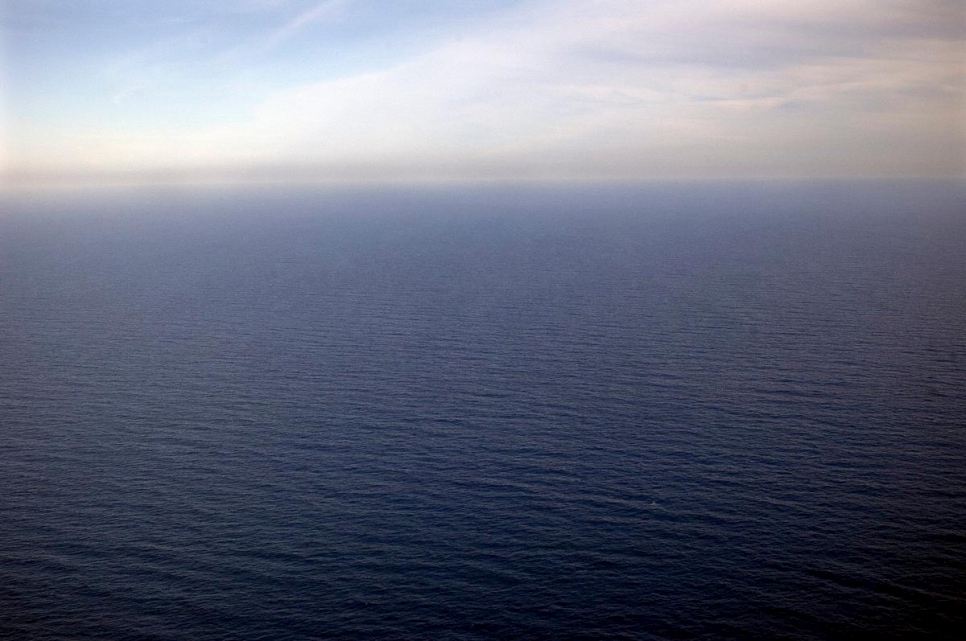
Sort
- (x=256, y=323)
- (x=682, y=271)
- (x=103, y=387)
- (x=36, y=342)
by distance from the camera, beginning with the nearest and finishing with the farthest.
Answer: (x=103, y=387) < (x=36, y=342) < (x=256, y=323) < (x=682, y=271)

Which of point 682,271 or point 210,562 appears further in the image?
point 682,271

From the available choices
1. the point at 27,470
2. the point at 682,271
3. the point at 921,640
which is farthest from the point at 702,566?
the point at 682,271

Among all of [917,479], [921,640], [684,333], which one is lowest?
[921,640]

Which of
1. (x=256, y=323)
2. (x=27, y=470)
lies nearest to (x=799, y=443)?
(x=27, y=470)

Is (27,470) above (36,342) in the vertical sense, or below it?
below

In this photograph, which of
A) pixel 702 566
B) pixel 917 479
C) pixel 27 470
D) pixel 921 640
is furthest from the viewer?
pixel 27 470

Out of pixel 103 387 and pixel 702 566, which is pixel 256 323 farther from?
pixel 702 566
